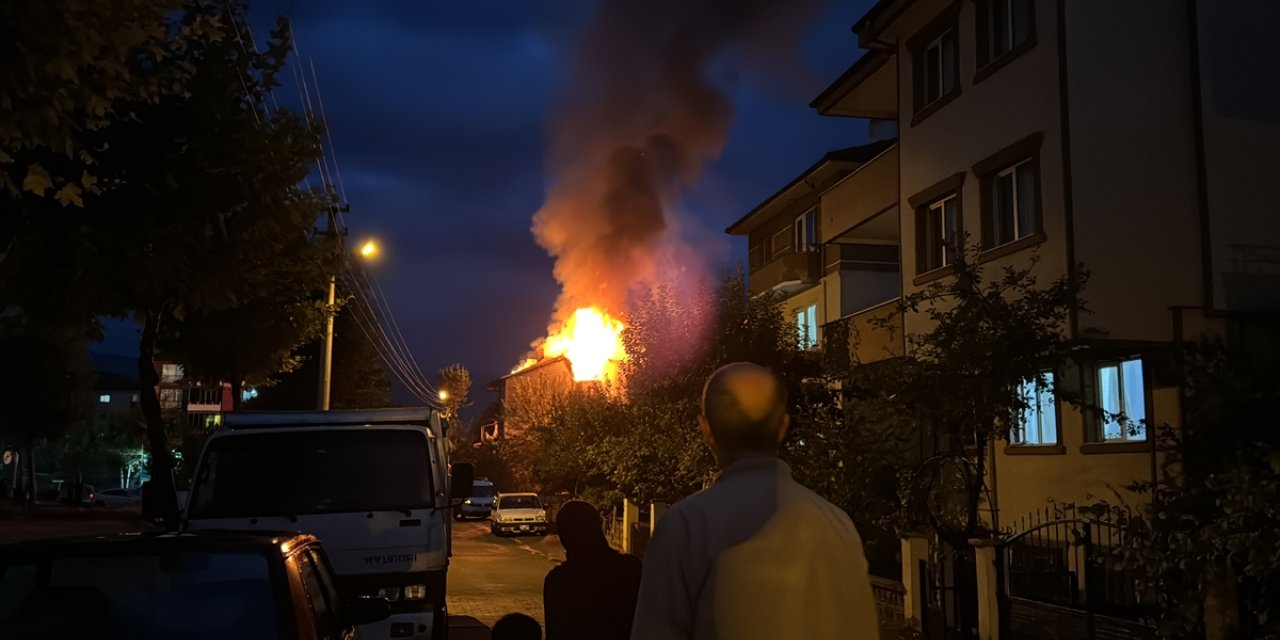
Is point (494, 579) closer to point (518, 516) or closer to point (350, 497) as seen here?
point (350, 497)

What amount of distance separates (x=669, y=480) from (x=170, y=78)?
15.1 metres

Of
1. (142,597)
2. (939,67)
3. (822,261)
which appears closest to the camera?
(142,597)

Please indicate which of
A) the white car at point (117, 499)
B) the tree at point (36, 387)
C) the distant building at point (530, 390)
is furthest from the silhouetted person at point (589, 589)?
the white car at point (117, 499)

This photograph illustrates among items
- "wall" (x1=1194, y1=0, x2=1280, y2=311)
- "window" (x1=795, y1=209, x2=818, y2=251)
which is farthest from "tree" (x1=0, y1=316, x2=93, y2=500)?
"wall" (x1=1194, y1=0, x2=1280, y2=311)

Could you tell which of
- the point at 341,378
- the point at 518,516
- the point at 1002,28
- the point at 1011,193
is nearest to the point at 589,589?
the point at 1011,193

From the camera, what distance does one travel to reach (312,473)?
9141mm

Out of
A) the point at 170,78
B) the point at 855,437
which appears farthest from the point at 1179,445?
the point at 170,78

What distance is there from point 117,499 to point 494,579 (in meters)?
43.6

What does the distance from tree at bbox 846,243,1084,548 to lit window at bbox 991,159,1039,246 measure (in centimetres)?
441

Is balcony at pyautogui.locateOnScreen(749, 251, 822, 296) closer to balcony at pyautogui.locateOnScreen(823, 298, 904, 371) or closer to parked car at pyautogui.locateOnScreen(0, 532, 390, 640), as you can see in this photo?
balcony at pyautogui.locateOnScreen(823, 298, 904, 371)

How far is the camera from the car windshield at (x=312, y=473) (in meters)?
9.00

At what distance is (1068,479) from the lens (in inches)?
576

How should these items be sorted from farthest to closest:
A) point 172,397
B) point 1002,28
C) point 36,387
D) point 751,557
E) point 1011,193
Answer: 1. point 172,397
2. point 36,387
3. point 1002,28
4. point 1011,193
5. point 751,557

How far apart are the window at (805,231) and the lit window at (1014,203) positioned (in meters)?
12.0
